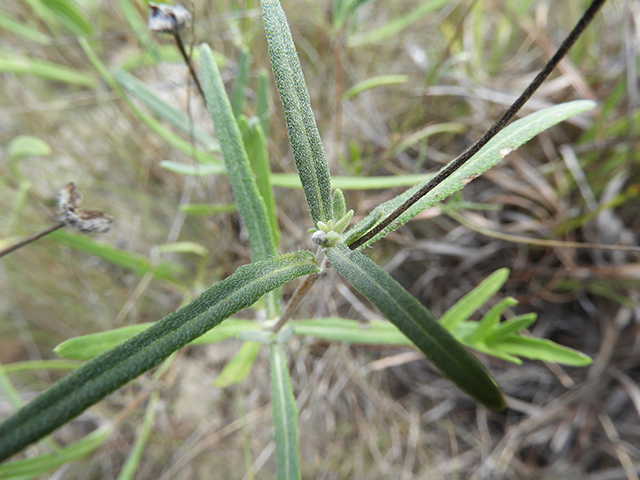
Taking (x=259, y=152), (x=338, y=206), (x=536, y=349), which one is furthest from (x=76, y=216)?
(x=536, y=349)

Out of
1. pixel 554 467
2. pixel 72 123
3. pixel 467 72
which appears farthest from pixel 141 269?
pixel 554 467

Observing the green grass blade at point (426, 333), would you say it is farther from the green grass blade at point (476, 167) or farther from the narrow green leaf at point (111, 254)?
the narrow green leaf at point (111, 254)

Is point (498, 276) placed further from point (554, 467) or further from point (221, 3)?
point (221, 3)

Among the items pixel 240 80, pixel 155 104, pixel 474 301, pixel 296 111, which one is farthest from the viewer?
pixel 155 104

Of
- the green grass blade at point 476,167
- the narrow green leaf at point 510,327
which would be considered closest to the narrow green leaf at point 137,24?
the green grass blade at point 476,167

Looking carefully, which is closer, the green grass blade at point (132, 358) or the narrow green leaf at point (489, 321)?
the green grass blade at point (132, 358)

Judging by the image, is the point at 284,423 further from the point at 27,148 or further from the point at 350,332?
the point at 27,148

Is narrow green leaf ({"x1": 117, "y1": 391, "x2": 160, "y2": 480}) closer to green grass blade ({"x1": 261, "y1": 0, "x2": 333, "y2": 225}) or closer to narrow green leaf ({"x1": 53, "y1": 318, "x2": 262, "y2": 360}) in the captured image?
narrow green leaf ({"x1": 53, "y1": 318, "x2": 262, "y2": 360})

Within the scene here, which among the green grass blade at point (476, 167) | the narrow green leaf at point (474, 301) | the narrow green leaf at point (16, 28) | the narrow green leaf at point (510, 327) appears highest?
the narrow green leaf at point (16, 28)
